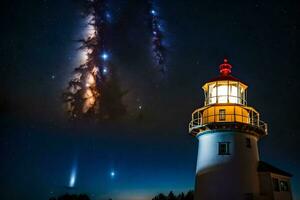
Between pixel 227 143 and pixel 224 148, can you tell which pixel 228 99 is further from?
pixel 224 148

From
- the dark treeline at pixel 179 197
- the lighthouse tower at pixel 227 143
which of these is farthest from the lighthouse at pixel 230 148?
the dark treeline at pixel 179 197

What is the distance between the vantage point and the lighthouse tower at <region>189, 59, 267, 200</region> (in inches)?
812

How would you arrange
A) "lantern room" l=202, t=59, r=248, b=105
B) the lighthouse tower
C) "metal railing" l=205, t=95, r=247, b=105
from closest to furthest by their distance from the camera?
the lighthouse tower → "metal railing" l=205, t=95, r=247, b=105 → "lantern room" l=202, t=59, r=248, b=105

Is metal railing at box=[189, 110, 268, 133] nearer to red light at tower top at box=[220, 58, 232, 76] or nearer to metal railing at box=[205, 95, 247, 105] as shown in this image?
metal railing at box=[205, 95, 247, 105]

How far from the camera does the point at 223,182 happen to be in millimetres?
20562

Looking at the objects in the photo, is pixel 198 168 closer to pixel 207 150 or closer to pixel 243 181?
pixel 207 150

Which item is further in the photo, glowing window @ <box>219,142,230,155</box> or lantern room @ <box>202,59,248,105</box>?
lantern room @ <box>202,59,248,105</box>

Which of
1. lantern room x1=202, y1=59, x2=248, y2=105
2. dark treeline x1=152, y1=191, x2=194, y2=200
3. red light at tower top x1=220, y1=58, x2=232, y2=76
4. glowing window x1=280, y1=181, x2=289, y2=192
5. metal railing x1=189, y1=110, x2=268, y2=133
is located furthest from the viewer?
dark treeline x1=152, y1=191, x2=194, y2=200

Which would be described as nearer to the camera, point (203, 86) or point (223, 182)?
point (223, 182)

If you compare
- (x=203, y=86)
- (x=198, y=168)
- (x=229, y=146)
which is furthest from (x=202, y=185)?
(x=203, y=86)

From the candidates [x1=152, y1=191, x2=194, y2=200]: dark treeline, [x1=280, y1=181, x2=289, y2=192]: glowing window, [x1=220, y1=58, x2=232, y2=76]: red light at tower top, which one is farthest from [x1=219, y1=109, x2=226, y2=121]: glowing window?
[x1=152, y1=191, x2=194, y2=200]: dark treeline

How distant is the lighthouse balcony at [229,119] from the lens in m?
21.0

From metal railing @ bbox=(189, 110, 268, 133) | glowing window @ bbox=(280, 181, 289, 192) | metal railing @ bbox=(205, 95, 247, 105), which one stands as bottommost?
glowing window @ bbox=(280, 181, 289, 192)

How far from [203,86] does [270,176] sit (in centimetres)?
730
